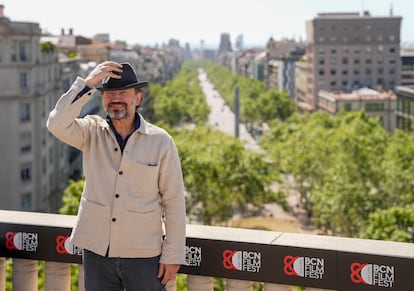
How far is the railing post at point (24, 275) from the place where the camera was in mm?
6883

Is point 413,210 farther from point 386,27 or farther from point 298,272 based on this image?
point 386,27

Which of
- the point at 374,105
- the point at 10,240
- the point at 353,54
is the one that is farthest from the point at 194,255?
the point at 353,54

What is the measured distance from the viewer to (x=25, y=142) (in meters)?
47.1

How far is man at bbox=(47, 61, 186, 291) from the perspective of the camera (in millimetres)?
5562

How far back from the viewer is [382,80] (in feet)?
398

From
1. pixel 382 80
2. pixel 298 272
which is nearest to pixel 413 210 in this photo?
pixel 298 272

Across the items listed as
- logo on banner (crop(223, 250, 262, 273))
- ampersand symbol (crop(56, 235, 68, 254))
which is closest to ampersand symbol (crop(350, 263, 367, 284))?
logo on banner (crop(223, 250, 262, 273))

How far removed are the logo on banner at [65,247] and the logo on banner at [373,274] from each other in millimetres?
2635

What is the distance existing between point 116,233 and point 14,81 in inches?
1648

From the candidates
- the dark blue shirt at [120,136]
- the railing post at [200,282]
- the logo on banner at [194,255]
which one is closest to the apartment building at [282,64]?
the railing post at [200,282]

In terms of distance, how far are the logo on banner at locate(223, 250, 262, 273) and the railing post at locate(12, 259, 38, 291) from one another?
207 centimetres

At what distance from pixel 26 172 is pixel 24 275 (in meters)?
41.5

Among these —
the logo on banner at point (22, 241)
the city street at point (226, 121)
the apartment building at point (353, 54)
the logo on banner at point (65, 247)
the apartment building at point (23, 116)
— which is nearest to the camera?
the logo on banner at point (65, 247)

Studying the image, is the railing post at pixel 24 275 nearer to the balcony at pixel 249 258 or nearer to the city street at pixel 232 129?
the balcony at pixel 249 258
